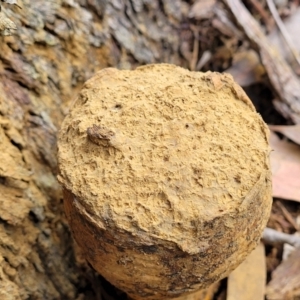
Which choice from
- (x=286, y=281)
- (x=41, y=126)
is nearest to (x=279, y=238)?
(x=286, y=281)

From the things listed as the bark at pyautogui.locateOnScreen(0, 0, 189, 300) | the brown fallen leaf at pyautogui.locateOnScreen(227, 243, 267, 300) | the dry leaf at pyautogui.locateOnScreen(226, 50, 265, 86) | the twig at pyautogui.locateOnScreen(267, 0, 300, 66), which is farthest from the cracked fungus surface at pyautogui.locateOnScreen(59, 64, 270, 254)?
the twig at pyautogui.locateOnScreen(267, 0, 300, 66)

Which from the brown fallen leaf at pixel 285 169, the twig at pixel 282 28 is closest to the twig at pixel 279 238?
the brown fallen leaf at pixel 285 169

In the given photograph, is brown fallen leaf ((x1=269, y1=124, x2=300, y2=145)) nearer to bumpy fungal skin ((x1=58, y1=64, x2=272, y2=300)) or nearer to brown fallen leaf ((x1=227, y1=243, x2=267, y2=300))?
brown fallen leaf ((x1=227, y1=243, x2=267, y2=300))

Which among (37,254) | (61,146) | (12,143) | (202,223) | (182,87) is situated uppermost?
(182,87)

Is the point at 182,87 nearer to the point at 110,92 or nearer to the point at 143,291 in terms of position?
the point at 110,92

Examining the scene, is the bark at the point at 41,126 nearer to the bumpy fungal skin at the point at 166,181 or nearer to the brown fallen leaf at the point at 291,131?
the bumpy fungal skin at the point at 166,181

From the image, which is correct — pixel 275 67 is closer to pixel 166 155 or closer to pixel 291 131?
pixel 291 131

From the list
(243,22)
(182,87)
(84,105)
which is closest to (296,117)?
(243,22)
